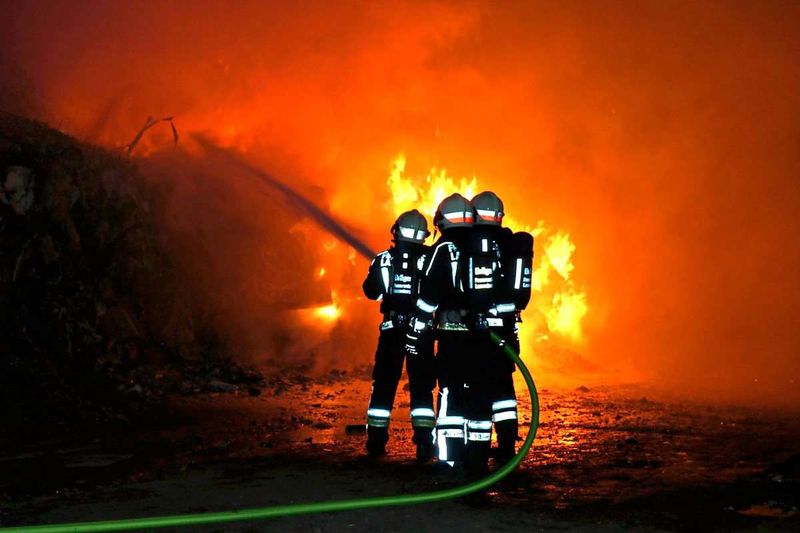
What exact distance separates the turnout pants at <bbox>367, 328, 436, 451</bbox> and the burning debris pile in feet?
10.6

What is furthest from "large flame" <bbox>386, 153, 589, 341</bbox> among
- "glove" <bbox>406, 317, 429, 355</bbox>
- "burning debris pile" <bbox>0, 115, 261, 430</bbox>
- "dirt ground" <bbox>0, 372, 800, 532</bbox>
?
"glove" <bbox>406, 317, 429, 355</bbox>

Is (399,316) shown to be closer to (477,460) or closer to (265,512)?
(477,460)

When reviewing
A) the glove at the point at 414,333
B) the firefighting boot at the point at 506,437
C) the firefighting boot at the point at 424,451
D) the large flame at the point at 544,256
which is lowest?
the firefighting boot at the point at 424,451

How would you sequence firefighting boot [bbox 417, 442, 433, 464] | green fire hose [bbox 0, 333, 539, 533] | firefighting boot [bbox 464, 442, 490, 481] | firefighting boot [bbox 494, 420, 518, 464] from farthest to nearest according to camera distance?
1. firefighting boot [bbox 417, 442, 433, 464]
2. firefighting boot [bbox 494, 420, 518, 464]
3. firefighting boot [bbox 464, 442, 490, 481]
4. green fire hose [bbox 0, 333, 539, 533]

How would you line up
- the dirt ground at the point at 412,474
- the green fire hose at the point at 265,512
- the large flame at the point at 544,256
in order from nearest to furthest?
the green fire hose at the point at 265,512 < the dirt ground at the point at 412,474 < the large flame at the point at 544,256

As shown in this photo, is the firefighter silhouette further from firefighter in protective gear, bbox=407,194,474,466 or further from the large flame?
the large flame

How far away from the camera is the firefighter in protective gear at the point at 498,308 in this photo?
612cm

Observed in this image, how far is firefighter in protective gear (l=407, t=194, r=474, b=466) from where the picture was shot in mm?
6059

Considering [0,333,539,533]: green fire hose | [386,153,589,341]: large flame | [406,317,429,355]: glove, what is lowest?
[0,333,539,533]: green fire hose

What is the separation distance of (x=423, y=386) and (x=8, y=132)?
7.99 m

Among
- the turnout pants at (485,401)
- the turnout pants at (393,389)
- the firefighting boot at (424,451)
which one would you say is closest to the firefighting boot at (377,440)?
the turnout pants at (393,389)

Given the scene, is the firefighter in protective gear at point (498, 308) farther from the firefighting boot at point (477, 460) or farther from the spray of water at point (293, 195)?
the spray of water at point (293, 195)

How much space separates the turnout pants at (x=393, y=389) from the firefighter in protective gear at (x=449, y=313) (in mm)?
461

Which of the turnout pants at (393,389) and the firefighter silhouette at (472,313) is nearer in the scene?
the firefighter silhouette at (472,313)
